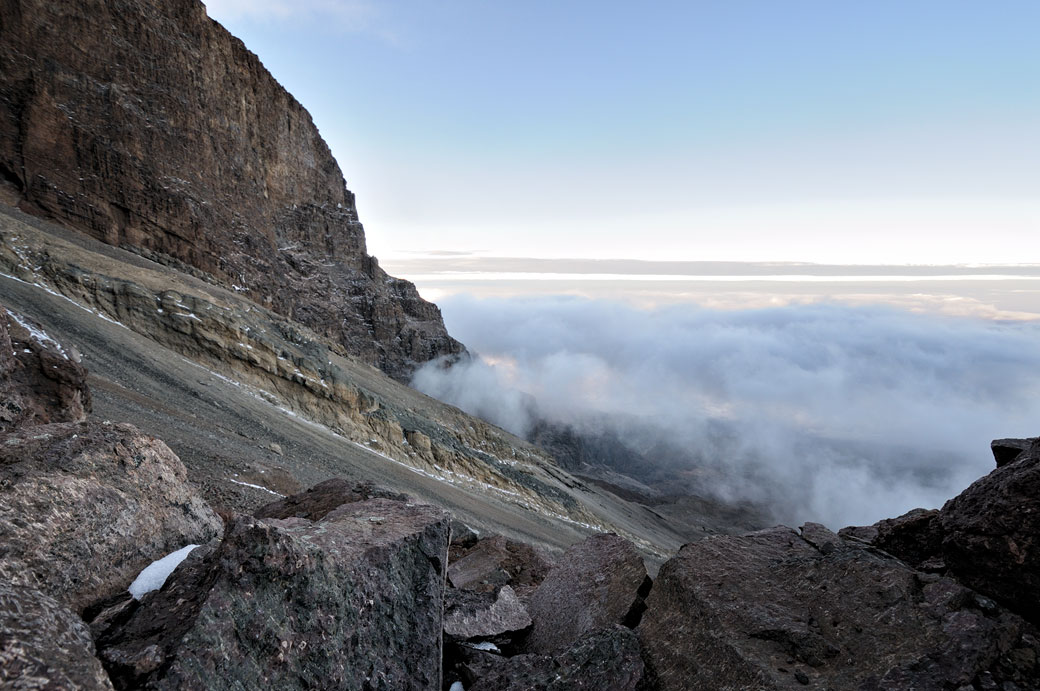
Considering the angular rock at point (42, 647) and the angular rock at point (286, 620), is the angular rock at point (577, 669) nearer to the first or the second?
the angular rock at point (286, 620)

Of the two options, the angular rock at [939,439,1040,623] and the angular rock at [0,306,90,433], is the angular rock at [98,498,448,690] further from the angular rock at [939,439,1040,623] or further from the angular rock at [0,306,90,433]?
the angular rock at [0,306,90,433]

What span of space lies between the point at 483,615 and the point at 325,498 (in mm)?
5137

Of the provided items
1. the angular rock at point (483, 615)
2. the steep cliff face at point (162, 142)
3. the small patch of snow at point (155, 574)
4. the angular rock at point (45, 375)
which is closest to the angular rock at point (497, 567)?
the angular rock at point (483, 615)

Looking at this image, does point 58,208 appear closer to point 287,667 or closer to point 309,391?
point 309,391

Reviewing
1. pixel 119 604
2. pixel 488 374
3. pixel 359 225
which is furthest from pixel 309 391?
pixel 488 374

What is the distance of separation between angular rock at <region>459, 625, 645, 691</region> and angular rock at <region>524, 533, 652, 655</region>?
21.1 inches

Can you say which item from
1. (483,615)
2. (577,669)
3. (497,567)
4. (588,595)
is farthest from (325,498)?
(577,669)

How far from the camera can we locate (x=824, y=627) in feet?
17.1

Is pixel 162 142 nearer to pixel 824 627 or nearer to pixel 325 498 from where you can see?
pixel 325 498

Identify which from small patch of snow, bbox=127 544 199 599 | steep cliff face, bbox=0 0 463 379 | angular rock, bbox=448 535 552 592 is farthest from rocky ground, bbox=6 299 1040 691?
steep cliff face, bbox=0 0 463 379

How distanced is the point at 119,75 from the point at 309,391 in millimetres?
36428

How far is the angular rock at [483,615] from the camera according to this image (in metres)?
6.32

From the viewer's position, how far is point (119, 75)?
49719mm

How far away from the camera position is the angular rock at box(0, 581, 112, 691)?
126 inches
